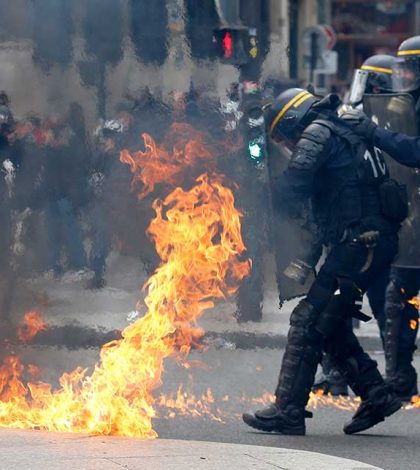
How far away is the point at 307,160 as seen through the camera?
7.12m

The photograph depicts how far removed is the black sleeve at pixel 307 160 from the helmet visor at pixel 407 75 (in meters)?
1.43

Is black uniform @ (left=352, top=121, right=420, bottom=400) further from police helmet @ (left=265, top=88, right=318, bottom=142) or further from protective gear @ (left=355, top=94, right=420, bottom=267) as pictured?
police helmet @ (left=265, top=88, right=318, bottom=142)

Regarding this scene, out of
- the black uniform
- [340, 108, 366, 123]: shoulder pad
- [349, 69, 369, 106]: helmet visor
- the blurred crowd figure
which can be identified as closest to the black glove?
[340, 108, 366, 123]: shoulder pad

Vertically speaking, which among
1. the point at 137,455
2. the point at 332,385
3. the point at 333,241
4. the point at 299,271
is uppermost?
the point at 333,241

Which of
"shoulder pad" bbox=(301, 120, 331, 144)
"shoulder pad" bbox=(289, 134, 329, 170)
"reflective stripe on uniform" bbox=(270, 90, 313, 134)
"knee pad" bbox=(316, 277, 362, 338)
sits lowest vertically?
"knee pad" bbox=(316, 277, 362, 338)

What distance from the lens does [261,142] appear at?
8352 mm

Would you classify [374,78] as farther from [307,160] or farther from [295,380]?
[295,380]

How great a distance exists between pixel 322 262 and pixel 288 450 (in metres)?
1.51

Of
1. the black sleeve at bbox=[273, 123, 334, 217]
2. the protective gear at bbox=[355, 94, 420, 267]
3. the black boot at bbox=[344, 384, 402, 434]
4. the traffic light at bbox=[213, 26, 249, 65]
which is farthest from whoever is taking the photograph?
the protective gear at bbox=[355, 94, 420, 267]

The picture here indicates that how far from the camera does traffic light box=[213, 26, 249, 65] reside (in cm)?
744

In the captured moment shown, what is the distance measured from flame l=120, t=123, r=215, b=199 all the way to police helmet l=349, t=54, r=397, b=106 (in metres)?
1.54

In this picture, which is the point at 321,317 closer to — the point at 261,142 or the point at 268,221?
the point at 268,221

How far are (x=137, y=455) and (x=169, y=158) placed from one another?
2.01 m

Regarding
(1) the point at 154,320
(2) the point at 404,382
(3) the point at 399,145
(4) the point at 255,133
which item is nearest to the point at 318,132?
(3) the point at 399,145
